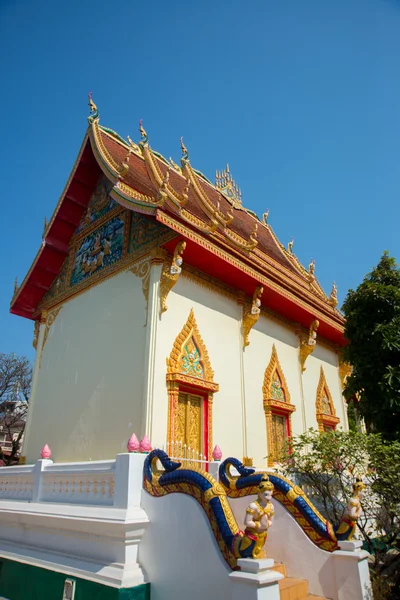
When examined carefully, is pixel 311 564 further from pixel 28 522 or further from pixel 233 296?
pixel 233 296

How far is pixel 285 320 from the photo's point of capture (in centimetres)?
927

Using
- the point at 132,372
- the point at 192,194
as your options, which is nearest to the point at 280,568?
the point at 132,372

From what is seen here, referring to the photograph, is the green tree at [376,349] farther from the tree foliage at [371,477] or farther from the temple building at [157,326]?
the temple building at [157,326]

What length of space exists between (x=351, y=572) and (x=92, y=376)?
179 inches

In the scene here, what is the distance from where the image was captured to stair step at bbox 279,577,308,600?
3.63 m

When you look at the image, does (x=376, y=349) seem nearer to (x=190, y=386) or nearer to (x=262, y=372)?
(x=262, y=372)

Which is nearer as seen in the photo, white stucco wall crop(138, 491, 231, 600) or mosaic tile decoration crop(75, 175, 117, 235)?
white stucco wall crop(138, 491, 231, 600)

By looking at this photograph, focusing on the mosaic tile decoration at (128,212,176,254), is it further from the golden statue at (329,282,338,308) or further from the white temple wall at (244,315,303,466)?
the golden statue at (329,282,338,308)

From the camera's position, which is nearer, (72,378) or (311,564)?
(311,564)

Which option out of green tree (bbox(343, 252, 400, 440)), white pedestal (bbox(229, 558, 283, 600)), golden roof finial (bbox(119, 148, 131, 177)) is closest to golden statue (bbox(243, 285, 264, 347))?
green tree (bbox(343, 252, 400, 440))

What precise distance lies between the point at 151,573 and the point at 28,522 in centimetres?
183

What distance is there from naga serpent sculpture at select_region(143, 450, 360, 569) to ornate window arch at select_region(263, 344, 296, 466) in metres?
3.34

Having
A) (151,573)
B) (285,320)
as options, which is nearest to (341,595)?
(151,573)

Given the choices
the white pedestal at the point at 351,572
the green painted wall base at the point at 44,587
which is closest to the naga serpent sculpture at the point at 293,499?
the white pedestal at the point at 351,572
